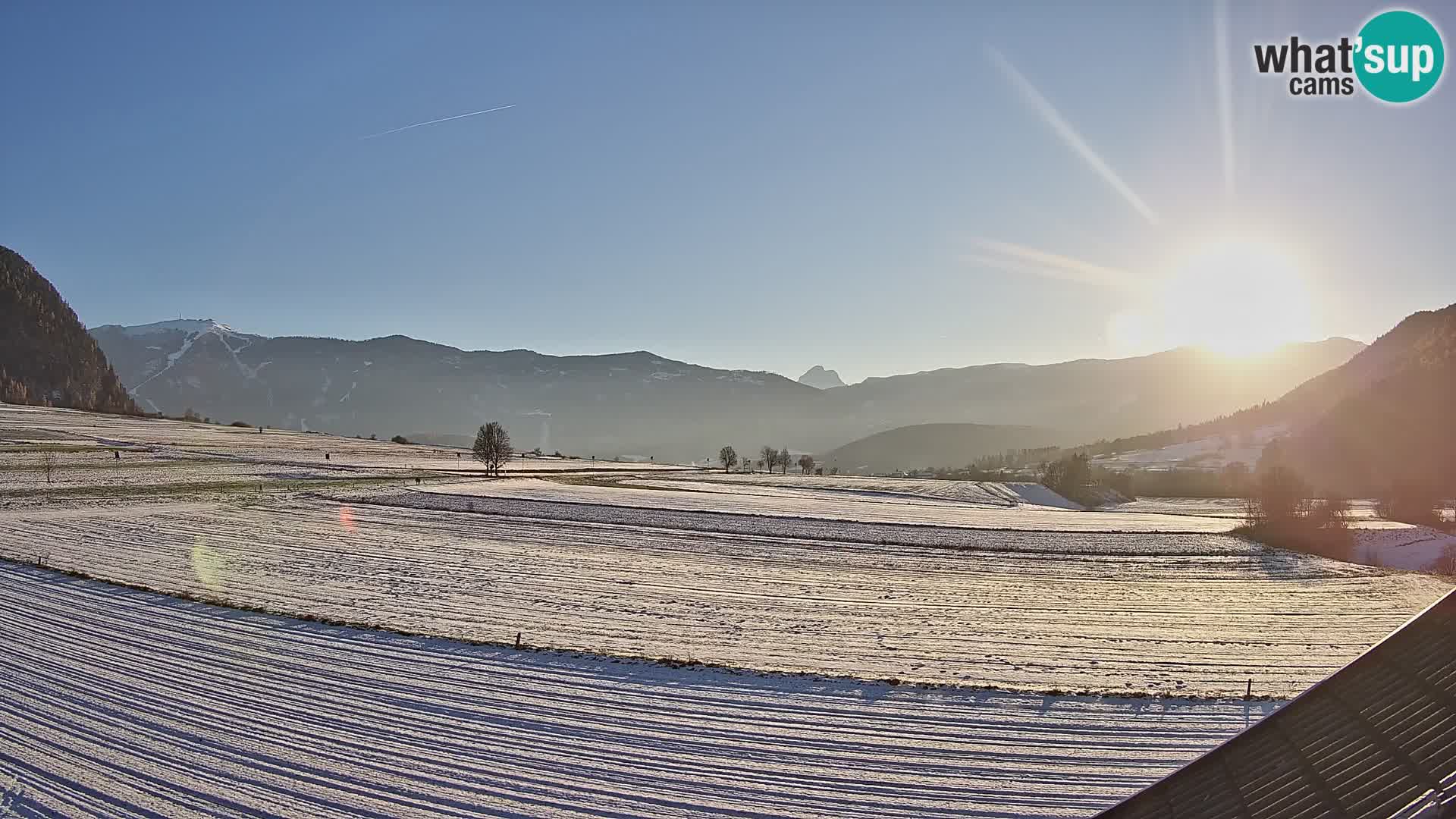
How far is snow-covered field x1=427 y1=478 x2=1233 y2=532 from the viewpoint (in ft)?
198

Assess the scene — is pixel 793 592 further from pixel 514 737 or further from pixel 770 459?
pixel 770 459

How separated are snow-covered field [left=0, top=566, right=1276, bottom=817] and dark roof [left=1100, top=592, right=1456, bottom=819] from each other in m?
8.10

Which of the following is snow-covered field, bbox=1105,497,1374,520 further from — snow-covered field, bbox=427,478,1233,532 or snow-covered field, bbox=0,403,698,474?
snow-covered field, bbox=0,403,698,474

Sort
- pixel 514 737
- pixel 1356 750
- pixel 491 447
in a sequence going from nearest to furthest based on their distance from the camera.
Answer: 1. pixel 1356 750
2. pixel 514 737
3. pixel 491 447

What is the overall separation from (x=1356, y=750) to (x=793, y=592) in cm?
2645

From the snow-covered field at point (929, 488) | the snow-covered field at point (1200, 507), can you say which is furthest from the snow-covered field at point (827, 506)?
the snow-covered field at point (1200, 507)

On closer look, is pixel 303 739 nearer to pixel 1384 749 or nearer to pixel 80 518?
pixel 1384 749

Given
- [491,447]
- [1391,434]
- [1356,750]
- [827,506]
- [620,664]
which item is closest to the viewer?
[1356,750]

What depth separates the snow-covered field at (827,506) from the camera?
60469 mm

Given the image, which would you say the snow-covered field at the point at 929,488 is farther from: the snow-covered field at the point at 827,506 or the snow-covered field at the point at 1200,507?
the snow-covered field at the point at 1200,507

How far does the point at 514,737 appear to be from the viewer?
1392 cm

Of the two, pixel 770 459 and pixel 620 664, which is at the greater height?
pixel 770 459

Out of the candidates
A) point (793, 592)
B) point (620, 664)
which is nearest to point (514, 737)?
point (620, 664)

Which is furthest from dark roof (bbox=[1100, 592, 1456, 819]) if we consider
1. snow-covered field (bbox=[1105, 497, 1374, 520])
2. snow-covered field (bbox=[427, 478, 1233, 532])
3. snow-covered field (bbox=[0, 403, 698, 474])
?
snow-covered field (bbox=[0, 403, 698, 474])
